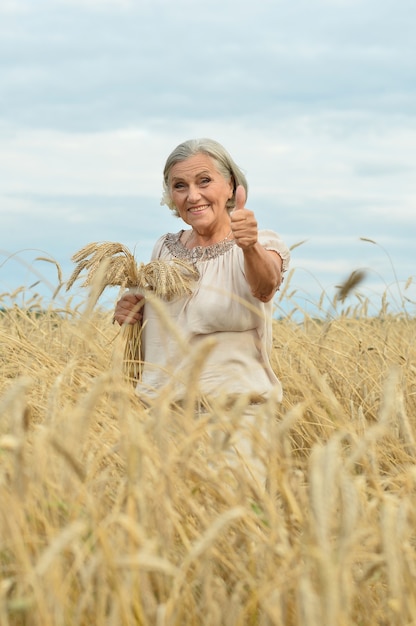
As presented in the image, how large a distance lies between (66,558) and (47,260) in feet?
8.67

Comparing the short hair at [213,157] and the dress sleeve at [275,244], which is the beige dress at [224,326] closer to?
the dress sleeve at [275,244]

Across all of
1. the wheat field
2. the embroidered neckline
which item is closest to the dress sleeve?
the embroidered neckline

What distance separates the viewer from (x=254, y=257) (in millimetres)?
2975

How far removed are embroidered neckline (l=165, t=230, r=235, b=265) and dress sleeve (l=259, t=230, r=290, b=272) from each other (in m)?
0.15

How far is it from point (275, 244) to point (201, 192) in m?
0.36

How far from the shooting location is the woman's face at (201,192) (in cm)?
333

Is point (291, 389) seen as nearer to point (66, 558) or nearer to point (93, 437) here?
point (93, 437)

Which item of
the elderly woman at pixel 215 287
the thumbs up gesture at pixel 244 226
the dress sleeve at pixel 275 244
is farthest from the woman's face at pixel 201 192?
the thumbs up gesture at pixel 244 226

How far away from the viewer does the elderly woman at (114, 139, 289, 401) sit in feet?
10.3

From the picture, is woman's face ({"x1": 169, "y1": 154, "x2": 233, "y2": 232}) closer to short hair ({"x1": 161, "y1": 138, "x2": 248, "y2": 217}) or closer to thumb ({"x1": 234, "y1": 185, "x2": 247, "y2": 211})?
short hair ({"x1": 161, "y1": 138, "x2": 248, "y2": 217})

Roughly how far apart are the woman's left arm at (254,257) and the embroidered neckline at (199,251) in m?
0.23

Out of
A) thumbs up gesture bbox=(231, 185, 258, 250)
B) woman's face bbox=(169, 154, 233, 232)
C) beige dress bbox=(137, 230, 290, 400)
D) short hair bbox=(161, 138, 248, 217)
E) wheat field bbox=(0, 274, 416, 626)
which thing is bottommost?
wheat field bbox=(0, 274, 416, 626)

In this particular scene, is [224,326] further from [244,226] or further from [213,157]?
[213,157]

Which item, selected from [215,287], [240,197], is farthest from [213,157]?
[215,287]
